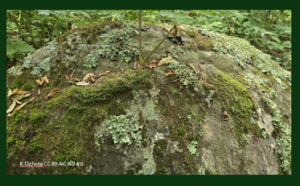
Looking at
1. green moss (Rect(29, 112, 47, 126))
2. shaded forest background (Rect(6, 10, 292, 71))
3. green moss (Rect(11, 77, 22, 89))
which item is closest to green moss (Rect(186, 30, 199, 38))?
shaded forest background (Rect(6, 10, 292, 71))

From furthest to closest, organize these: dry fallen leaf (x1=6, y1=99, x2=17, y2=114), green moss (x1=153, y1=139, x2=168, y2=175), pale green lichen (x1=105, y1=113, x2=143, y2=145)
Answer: dry fallen leaf (x1=6, y1=99, x2=17, y2=114)
pale green lichen (x1=105, y1=113, x2=143, y2=145)
green moss (x1=153, y1=139, x2=168, y2=175)

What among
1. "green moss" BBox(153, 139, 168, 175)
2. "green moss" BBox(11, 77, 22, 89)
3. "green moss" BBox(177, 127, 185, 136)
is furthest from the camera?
"green moss" BBox(11, 77, 22, 89)

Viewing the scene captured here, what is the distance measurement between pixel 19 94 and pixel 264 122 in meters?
4.79

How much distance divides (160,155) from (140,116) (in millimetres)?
674

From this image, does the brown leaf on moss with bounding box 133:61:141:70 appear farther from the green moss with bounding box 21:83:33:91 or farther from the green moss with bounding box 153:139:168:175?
the green moss with bounding box 21:83:33:91

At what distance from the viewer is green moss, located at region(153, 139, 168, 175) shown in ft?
7.28

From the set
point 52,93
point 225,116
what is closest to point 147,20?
point 52,93

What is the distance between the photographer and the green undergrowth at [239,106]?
277 centimetres

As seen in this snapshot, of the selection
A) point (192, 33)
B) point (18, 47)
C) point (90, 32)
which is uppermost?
point (192, 33)

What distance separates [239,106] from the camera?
9.75 feet

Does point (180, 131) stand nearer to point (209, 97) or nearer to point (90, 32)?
point (209, 97)

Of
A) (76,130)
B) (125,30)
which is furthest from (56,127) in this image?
(125,30)

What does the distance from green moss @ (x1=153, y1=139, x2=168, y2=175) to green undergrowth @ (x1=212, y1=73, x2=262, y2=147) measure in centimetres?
130

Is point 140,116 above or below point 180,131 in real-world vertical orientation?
above
